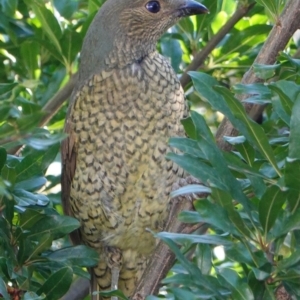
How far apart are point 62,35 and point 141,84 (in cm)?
47

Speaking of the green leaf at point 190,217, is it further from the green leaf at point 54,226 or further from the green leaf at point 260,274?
the green leaf at point 54,226

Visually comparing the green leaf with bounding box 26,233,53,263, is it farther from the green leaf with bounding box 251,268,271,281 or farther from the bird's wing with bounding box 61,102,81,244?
the green leaf with bounding box 251,268,271,281

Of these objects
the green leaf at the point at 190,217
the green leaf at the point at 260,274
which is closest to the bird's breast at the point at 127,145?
the green leaf at the point at 190,217

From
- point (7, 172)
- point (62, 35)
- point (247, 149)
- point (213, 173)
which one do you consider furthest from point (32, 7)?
point (213, 173)

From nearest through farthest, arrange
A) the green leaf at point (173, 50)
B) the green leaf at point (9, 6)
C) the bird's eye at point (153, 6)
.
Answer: the green leaf at point (9, 6) < the bird's eye at point (153, 6) < the green leaf at point (173, 50)

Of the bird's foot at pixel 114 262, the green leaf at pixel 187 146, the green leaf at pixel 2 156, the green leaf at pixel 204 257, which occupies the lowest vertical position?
the bird's foot at pixel 114 262

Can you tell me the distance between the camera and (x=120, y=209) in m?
3.35

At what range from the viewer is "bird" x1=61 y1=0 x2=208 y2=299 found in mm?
3240

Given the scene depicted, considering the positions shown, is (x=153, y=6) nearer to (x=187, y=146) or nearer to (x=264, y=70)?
(x=264, y=70)

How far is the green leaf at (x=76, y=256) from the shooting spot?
107 inches

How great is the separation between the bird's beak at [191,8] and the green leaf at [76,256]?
42.3 inches

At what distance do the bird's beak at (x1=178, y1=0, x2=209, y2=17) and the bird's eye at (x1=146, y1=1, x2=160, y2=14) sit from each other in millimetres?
141

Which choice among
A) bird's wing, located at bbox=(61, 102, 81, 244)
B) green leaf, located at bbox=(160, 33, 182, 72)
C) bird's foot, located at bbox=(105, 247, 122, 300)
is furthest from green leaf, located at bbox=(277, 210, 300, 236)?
green leaf, located at bbox=(160, 33, 182, 72)

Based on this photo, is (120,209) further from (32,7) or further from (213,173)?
(213,173)
